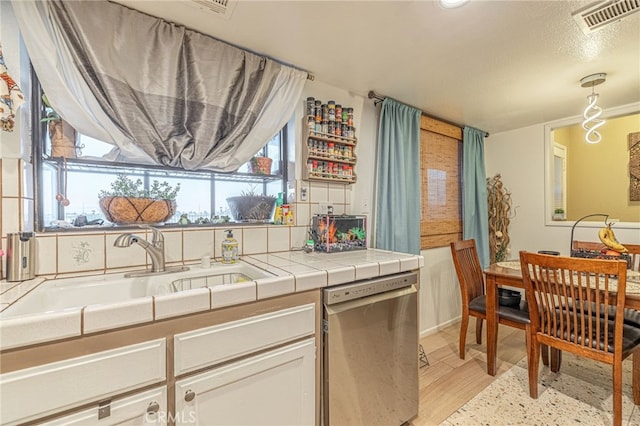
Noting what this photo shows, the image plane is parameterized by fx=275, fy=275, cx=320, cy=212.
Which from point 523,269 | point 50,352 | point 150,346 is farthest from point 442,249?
point 50,352

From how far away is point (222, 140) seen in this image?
5.24 ft

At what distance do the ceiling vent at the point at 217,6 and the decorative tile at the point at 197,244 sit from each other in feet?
3.69

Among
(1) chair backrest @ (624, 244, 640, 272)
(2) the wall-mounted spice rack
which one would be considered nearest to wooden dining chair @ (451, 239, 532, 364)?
(1) chair backrest @ (624, 244, 640, 272)

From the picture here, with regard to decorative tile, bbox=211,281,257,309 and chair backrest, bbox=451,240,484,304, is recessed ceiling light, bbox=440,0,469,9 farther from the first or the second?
chair backrest, bbox=451,240,484,304

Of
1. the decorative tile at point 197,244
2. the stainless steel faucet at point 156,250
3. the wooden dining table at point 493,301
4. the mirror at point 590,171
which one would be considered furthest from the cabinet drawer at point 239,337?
the mirror at point 590,171

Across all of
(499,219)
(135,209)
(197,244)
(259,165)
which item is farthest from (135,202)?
(499,219)

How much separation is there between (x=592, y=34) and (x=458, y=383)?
7.75ft

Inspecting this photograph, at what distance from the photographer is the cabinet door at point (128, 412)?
0.79 metres

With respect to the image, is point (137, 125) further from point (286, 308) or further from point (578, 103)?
point (578, 103)

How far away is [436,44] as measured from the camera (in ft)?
5.37

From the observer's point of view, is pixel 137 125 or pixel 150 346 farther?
pixel 137 125

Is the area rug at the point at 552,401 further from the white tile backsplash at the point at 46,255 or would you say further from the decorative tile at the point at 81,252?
the white tile backsplash at the point at 46,255

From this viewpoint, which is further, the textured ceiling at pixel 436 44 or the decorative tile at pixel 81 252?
the textured ceiling at pixel 436 44

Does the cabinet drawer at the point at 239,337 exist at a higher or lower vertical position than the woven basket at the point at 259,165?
lower
